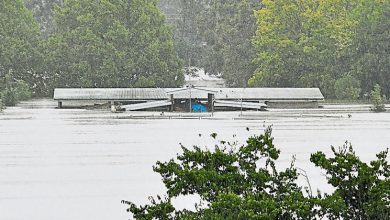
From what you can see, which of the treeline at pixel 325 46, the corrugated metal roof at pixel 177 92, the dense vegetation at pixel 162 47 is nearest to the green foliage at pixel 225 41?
the treeline at pixel 325 46

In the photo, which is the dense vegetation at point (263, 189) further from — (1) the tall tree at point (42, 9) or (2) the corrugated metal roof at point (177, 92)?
(1) the tall tree at point (42, 9)

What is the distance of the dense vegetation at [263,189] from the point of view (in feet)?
34.1

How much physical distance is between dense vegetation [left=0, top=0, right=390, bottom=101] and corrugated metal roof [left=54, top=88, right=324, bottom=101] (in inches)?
154

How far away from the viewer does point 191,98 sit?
52.4 m

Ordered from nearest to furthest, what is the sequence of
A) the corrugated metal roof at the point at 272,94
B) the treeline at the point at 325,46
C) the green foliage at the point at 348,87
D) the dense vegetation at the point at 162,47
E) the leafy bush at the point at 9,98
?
the corrugated metal roof at the point at 272,94
the leafy bush at the point at 9,98
the green foliage at the point at 348,87
the treeline at the point at 325,46
the dense vegetation at the point at 162,47

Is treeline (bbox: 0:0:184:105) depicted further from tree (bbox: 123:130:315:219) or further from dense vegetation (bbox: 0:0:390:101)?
tree (bbox: 123:130:315:219)

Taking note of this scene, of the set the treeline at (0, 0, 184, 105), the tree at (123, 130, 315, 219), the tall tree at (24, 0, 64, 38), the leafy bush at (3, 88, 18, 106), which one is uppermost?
the tall tree at (24, 0, 64, 38)

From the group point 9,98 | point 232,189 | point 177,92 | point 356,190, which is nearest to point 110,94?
point 177,92

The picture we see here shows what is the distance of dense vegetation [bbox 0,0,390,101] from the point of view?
2322 inches

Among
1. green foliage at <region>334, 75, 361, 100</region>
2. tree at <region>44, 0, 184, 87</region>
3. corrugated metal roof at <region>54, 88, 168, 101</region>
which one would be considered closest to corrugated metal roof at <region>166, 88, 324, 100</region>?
corrugated metal roof at <region>54, 88, 168, 101</region>

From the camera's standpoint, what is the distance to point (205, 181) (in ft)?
36.7

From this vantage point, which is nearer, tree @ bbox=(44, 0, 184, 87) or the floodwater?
the floodwater

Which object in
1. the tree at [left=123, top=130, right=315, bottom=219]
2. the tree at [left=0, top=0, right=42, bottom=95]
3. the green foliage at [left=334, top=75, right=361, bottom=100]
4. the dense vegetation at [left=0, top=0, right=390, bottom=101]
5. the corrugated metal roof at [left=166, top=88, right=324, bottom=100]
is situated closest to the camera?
the tree at [left=123, top=130, right=315, bottom=219]

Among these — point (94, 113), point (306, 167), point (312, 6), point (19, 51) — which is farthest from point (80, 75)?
point (306, 167)
